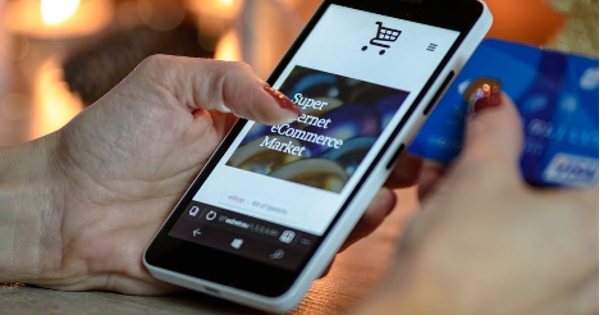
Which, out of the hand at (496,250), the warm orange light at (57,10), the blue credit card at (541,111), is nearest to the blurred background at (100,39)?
the warm orange light at (57,10)

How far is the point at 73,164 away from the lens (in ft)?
2.41

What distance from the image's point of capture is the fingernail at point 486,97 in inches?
21.7

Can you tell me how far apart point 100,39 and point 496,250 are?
175cm

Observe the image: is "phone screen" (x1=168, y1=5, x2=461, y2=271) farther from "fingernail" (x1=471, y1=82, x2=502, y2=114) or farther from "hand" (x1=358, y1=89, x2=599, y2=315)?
"hand" (x1=358, y1=89, x2=599, y2=315)

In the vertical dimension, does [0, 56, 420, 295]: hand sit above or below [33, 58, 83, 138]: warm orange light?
above

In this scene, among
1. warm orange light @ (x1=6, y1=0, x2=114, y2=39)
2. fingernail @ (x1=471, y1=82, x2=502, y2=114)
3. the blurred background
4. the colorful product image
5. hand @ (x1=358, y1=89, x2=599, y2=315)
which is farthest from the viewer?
warm orange light @ (x1=6, y1=0, x2=114, y2=39)

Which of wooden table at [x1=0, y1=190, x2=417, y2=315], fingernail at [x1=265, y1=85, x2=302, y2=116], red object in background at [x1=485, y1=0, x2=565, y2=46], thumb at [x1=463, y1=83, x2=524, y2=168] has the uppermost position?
thumb at [x1=463, y1=83, x2=524, y2=168]

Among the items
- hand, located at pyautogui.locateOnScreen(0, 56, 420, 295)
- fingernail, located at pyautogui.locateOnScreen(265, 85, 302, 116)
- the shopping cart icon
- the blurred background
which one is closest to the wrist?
hand, located at pyautogui.locateOnScreen(0, 56, 420, 295)

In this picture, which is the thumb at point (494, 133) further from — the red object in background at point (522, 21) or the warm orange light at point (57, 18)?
the warm orange light at point (57, 18)

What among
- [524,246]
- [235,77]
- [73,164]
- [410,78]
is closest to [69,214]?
[73,164]

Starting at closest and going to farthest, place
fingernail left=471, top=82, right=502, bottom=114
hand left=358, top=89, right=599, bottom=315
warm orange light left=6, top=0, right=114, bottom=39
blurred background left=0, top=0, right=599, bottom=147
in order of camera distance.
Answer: hand left=358, top=89, right=599, bottom=315
fingernail left=471, top=82, right=502, bottom=114
blurred background left=0, top=0, right=599, bottom=147
warm orange light left=6, top=0, right=114, bottom=39

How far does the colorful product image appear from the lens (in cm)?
67

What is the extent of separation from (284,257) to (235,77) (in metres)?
0.18

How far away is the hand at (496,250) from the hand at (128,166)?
26 centimetres
